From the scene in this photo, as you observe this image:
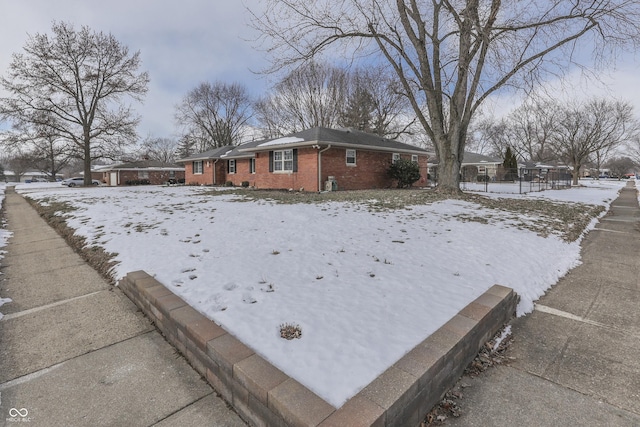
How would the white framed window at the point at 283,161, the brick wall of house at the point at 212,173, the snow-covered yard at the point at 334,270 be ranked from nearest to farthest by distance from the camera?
1. the snow-covered yard at the point at 334,270
2. the white framed window at the point at 283,161
3. the brick wall of house at the point at 212,173

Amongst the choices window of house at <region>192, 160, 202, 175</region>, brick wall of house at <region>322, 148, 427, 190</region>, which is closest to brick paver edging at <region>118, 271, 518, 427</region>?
brick wall of house at <region>322, 148, 427, 190</region>

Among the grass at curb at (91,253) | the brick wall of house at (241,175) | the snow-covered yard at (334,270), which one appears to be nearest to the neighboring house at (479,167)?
the brick wall of house at (241,175)

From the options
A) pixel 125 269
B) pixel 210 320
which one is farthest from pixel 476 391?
pixel 125 269

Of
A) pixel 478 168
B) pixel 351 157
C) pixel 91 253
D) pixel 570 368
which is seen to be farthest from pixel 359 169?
pixel 478 168

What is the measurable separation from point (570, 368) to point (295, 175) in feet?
48.4

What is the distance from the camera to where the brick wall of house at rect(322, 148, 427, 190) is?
15697mm

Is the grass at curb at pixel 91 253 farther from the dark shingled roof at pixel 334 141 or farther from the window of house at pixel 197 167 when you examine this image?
the window of house at pixel 197 167

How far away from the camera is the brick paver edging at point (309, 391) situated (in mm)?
1665

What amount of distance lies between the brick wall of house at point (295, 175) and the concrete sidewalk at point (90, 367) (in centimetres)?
1206

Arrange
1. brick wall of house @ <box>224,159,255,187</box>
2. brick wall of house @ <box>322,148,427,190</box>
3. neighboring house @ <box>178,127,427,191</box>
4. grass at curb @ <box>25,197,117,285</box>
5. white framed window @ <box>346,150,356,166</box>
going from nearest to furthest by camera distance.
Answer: grass at curb @ <box>25,197,117,285</box>
neighboring house @ <box>178,127,427,191</box>
brick wall of house @ <box>322,148,427,190</box>
white framed window @ <box>346,150,356,166</box>
brick wall of house @ <box>224,159,255,187</box>

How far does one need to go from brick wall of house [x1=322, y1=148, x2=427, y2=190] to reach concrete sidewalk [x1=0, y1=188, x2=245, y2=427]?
494 inches

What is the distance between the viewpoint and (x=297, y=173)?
644 inches

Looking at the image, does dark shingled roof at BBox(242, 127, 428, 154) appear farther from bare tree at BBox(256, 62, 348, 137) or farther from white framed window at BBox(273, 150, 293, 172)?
bare tree at BBox(256, 62, 348, 137)

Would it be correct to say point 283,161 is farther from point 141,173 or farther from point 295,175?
point 141,173
